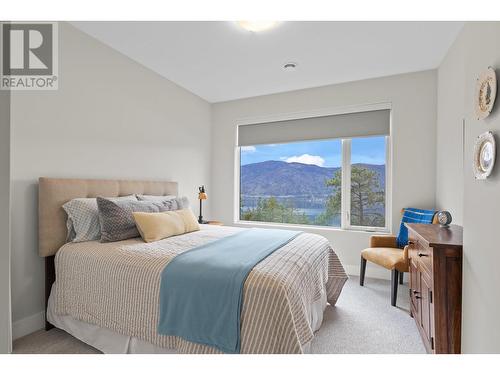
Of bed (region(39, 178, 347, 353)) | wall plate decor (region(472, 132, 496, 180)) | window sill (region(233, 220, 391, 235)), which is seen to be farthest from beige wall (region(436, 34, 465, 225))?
bed (region(39, 178, 347, 353))

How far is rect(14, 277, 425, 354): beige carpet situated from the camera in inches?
72.4

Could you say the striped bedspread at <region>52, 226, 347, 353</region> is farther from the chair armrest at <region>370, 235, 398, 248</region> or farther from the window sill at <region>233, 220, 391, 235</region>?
the window sill at <region>233, 220, 391, 235</region>

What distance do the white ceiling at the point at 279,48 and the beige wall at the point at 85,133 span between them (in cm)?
25

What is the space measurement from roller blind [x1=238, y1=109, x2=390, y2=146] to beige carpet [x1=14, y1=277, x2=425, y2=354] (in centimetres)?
212

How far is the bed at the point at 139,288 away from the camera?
133cm

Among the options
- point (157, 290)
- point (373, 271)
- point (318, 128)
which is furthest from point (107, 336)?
point (318, 128)

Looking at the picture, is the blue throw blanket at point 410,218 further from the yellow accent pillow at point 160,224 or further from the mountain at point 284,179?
the yellow accent pillow at point 160,224

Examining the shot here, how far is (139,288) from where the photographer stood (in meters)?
1.61

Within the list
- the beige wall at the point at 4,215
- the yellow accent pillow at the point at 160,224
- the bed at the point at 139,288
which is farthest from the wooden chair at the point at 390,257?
the beige wall at the point at 4,215

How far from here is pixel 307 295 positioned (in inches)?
65.5

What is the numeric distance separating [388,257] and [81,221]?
114 inches

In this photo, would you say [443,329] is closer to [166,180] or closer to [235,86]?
[166,180]

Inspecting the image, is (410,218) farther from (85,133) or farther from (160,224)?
(85,133)
